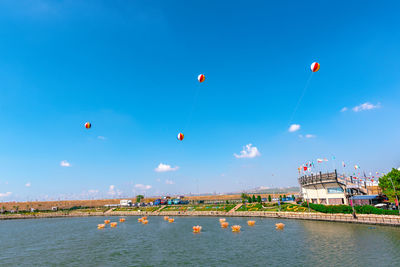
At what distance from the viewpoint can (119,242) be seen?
53.8 meters

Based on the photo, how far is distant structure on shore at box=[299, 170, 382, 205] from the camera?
247 ft

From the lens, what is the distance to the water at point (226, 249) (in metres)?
35.3

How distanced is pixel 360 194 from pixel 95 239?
81641mm

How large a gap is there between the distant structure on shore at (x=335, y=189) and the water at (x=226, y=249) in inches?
810

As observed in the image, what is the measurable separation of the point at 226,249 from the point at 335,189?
5386cm

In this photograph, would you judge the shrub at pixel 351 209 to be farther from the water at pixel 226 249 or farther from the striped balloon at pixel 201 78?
the striped balloon at pixel 201 78

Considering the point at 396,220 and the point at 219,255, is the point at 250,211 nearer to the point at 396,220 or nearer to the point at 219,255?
the point at 396,220

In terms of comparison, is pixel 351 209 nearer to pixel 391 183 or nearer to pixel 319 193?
pixel 391 183

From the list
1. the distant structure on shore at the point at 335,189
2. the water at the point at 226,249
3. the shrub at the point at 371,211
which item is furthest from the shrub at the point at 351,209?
the distant structure on shore at the point at 335,189

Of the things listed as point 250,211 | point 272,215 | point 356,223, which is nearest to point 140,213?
point 250,211

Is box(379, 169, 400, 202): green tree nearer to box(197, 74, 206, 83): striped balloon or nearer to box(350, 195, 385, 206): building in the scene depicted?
box(350, 195, 385, 206): building

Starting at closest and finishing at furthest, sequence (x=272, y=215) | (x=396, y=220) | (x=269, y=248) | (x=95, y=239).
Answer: (x=269, y=248)
(x=396, y=220)
(x=95, y=239)
(x=272, y=215)

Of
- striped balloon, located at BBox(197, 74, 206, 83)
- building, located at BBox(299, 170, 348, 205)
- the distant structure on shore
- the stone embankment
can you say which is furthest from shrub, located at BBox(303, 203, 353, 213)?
striped balloon, located at BBox(197, 74, 206, 83)

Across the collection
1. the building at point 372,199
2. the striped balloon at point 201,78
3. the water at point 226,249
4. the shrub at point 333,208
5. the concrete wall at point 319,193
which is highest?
the striped balloon at point 201,78
